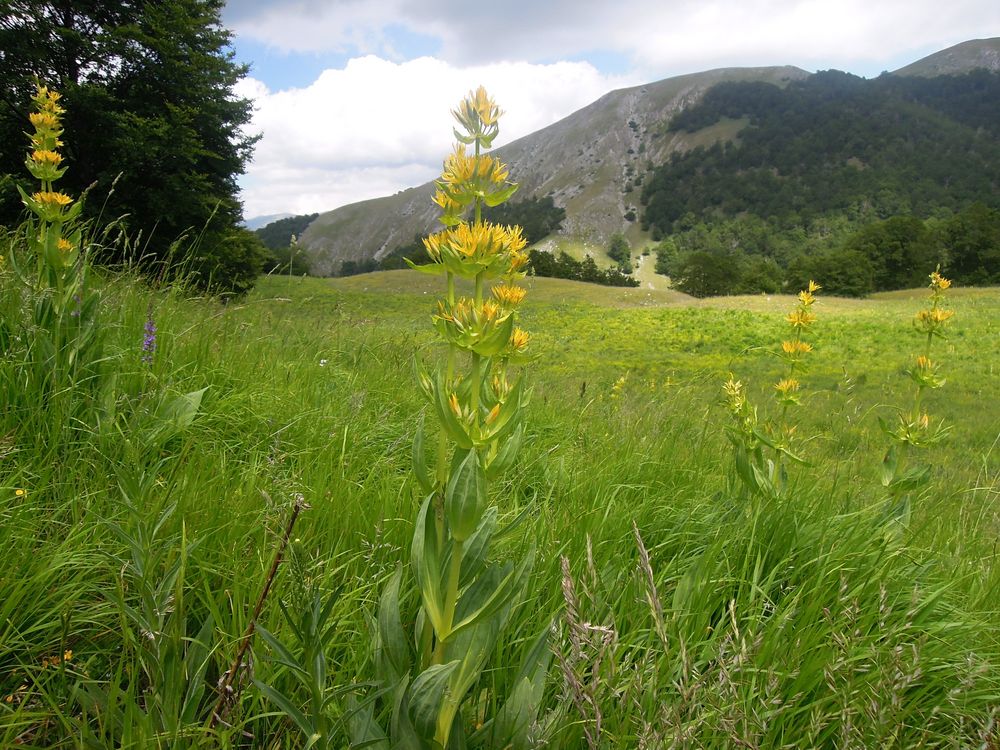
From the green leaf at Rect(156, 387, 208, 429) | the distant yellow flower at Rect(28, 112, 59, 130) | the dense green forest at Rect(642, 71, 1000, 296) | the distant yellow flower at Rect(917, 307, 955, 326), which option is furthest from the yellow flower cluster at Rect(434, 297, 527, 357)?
the dense green forest at Rect(642, 71, 1000, 296)

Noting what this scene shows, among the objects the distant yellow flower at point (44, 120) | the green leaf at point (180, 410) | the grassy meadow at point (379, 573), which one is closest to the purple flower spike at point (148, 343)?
the grassy meadow at point (379, 573)

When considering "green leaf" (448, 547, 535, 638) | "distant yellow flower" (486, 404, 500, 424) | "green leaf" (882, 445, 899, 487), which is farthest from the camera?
"green leaf" (882, 445, 899, 487)

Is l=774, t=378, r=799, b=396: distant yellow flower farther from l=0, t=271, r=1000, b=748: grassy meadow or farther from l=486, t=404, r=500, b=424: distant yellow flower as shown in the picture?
l=486, t=404, r=500, b=424: distant yellow flower

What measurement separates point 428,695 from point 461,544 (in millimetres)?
313

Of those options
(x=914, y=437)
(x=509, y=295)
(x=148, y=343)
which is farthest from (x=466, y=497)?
(x=914, y=437)

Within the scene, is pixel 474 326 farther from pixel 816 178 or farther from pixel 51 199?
pixel 816 178

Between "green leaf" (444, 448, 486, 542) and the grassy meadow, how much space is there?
24cm

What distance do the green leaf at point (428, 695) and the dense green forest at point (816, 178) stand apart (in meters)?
80.1

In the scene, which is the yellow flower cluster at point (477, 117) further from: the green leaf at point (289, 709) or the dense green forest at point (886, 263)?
the dense green forest at point (886, 263)

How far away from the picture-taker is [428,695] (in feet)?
3.85

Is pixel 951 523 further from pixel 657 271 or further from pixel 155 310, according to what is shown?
pixel 657 271

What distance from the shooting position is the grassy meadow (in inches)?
47.6

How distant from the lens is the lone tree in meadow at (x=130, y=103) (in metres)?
15.5

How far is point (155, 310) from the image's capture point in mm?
3674
